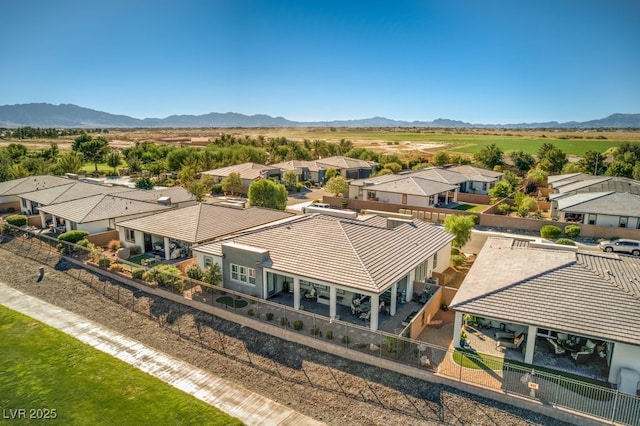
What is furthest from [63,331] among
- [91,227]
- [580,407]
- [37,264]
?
[580,407]

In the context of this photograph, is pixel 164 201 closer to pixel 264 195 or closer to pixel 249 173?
pixel 264 195

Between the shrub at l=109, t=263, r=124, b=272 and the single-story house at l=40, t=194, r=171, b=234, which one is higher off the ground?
the single-story house at l=40, t=194, r=171, b=234

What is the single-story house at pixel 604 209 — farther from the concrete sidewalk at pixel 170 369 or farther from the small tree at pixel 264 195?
the concrete sidewalk at pixel 170 369

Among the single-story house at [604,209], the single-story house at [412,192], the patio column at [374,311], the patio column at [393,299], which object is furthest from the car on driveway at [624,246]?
the patio column at [374,311]

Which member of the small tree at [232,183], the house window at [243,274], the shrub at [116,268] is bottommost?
the shrub at [116,268]

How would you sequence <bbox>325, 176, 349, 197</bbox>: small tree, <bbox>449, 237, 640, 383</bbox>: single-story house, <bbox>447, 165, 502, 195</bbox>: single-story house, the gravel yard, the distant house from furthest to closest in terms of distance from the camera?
1. the distant house
2. <bbox>447, 165, 502, 195</bbox>: single-story house
3. <bbox>325, 176, 349, 197</bbox>: small tree
4. <bbox>449, 237, 640, 383</bbox>: single-story house
5. the gravel yard

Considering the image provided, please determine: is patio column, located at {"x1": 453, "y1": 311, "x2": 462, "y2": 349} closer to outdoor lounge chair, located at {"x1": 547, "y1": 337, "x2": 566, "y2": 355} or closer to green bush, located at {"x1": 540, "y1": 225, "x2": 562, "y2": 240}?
outdoor lounge chair, located at {"x1": 547, "y1": 337, "x2": 566, "y2": 355}

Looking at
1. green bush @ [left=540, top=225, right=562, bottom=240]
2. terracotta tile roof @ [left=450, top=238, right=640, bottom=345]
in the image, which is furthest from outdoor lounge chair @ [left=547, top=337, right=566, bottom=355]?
green bush @ [left=540, top=225, right=562, bottom=240]
